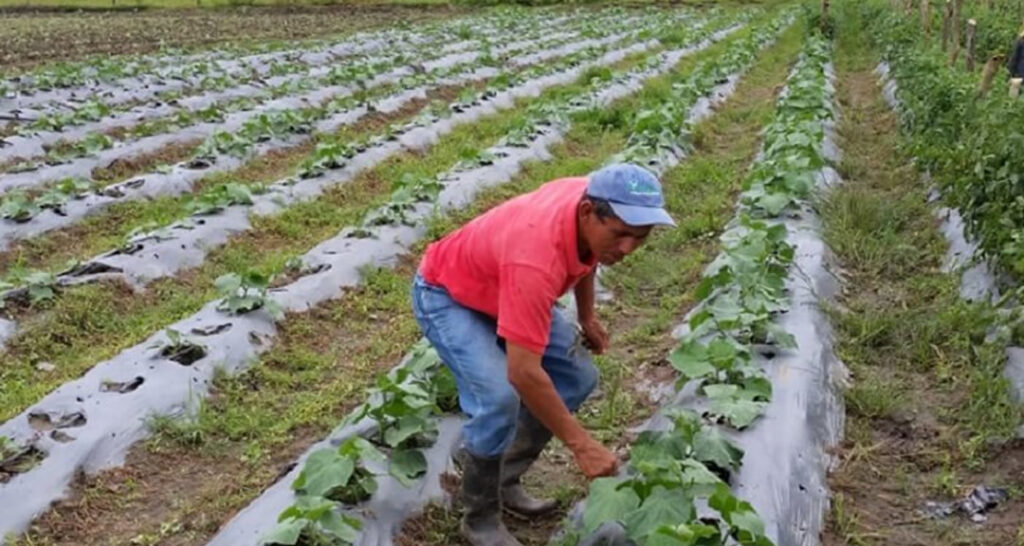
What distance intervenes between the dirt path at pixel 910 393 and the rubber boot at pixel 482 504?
114 centimetres

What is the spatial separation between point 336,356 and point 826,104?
6.86 m

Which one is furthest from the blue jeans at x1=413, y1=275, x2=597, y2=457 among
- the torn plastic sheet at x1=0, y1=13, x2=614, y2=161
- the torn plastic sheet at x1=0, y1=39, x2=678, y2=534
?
the torn plastic sheet at x1=0, y1=13, x2=614, y2=161

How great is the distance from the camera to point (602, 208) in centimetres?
286

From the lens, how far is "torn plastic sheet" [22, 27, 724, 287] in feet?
20.5

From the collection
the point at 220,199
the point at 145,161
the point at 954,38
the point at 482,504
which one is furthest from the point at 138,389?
the point at 954,38

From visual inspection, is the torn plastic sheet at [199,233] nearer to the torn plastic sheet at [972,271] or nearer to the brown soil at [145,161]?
the brown soil at [145,161]

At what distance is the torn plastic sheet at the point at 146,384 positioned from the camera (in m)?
4.04

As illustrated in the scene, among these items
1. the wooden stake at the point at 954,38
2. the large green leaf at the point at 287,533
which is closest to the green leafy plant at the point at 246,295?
the large green leaf at the point at 287,533

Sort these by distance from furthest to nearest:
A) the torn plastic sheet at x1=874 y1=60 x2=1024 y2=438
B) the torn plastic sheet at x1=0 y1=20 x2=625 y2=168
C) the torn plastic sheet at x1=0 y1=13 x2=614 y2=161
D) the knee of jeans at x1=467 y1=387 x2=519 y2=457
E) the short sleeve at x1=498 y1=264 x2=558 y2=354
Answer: the torn plastic sheet at x1=0 y1=13 x2=614 y2=161 < the torn plastic sheet at x1=0 y1=20 x2=625 y2=168 < the torn plastic sheet at x1=874 y1=60 x2=1024 y2=438 < the knee of jeans at x1=467 y1=387 x2=519 y2=457 < the short sleeve at x1=498 y1=264 x2=558 y2=354

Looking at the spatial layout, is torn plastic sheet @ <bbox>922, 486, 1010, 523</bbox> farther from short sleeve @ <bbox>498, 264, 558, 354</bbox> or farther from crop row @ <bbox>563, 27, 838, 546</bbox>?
short sleeve @ <bbox>498, 264, 558, 354</bbox>

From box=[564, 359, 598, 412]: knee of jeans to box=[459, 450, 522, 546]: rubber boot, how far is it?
1.12ft

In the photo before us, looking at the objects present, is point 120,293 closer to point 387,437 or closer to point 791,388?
point 387,437

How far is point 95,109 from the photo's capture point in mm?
11156

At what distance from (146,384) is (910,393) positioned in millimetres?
3426
